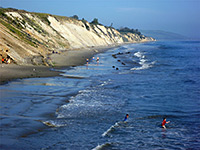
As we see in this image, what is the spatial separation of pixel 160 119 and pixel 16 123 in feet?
30.0

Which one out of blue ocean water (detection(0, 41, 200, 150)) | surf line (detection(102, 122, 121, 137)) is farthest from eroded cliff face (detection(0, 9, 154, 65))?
surf line (detection(102, 122, 121, 137))

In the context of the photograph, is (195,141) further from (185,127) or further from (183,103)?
(183,103)

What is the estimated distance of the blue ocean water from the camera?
13.5 m

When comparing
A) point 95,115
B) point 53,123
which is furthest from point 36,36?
point 53,123

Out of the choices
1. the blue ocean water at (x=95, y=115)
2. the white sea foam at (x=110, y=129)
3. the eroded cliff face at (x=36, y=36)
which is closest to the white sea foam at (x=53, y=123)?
the blue ocean water at (x=95, y=115)

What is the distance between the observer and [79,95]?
23.8 m

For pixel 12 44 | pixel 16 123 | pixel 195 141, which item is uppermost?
A: pixel 12 44

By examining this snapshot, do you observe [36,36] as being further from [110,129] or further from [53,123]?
[110,129]

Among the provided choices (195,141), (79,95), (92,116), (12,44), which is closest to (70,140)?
(92,116)

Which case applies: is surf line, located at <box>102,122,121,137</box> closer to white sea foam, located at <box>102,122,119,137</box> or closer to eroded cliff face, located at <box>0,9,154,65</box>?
white sea foam, located at <box>102,122,119,137</box>

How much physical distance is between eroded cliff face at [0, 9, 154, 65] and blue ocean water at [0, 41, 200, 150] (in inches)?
616

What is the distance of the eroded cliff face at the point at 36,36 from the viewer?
139 ft

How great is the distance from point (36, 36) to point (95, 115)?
51742 millimetres

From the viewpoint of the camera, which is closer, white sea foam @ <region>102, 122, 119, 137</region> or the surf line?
the surf line
